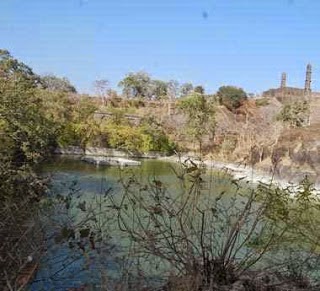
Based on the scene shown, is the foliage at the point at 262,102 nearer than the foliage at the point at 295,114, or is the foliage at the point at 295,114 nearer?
the foliage at the point at 295,114

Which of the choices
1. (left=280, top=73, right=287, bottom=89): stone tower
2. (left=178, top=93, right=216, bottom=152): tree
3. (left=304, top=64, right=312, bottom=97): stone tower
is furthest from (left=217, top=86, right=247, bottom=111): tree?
(left=178, top=93, right=216, bottom=152): tree

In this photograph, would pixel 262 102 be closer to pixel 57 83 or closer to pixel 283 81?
pixel 283 81

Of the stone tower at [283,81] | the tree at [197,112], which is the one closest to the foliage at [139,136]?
the tree at [197,112]

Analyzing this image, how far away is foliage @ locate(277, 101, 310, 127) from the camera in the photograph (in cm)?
2797

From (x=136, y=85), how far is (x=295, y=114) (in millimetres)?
16453

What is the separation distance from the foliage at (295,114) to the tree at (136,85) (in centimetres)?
1518

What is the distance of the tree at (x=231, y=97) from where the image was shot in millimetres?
39969

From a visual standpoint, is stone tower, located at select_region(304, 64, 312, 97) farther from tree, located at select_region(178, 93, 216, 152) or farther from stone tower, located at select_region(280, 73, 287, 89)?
tree, located at select_region(178, 93, 216, 152)

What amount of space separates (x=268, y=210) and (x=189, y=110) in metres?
27.1

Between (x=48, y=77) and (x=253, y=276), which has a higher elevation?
(x=48, y=77)

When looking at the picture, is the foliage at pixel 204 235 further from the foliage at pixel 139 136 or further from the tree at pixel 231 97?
the tree at pixel 231 97

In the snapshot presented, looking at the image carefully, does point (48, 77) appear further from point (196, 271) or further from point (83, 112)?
point (196, 271)

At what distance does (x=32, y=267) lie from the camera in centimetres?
269

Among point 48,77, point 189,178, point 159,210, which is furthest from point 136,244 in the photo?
point 48,77
